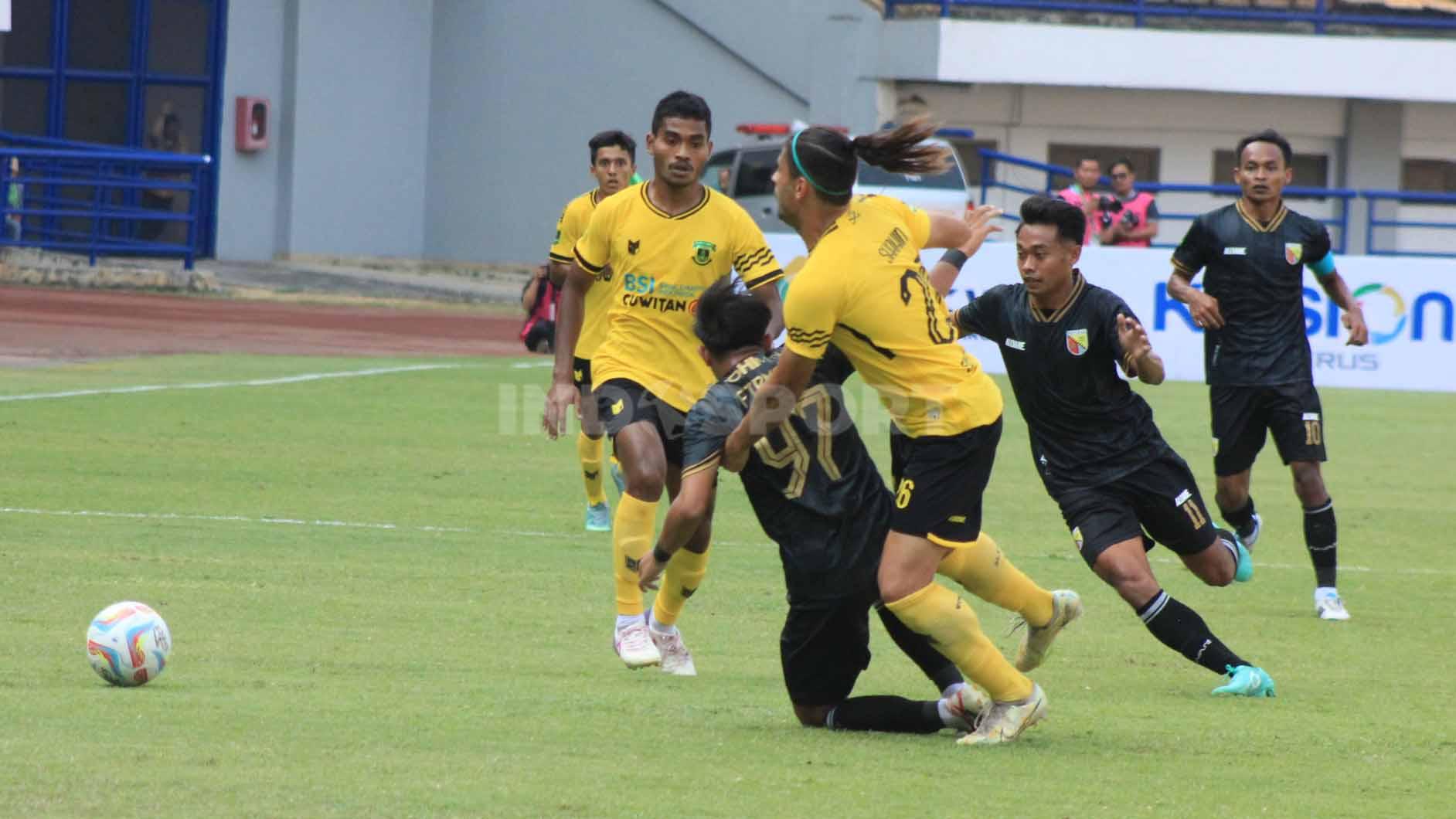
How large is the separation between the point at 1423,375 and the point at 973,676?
1595 centimetres

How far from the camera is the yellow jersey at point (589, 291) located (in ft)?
32.1

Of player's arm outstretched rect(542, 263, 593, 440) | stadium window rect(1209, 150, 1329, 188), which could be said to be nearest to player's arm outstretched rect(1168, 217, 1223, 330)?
player's arm outstretched rect(542, 263, 593, 440)

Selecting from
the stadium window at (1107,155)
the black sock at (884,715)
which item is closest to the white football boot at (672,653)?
the black sock at (884,715)

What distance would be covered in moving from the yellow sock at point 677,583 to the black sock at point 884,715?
1183 mm

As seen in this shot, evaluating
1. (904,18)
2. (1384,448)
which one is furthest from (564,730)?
(904,18)

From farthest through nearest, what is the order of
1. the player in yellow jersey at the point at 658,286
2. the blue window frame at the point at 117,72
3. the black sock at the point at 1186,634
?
the blue window frame at the point at 117,72
the player in yellow jersey at the point at 658,286
the black sock at the point at 1186,634

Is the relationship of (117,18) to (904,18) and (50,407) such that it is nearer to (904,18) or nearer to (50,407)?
(904,18)

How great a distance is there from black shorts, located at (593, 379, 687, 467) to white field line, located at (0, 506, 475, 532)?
9.64 feet

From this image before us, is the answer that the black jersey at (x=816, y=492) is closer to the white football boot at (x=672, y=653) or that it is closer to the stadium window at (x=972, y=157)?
the white football boot at (x=672, y=653)

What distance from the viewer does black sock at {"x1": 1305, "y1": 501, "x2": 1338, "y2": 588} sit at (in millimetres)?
9797

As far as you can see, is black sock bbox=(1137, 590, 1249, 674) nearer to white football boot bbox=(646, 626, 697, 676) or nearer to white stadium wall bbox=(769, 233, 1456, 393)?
white football boot bbox=(646, 626, 697, 676)

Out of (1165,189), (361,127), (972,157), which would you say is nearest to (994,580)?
(1165,189)

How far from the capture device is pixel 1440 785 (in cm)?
608

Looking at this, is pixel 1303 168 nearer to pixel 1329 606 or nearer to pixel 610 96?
pixel 610 96
